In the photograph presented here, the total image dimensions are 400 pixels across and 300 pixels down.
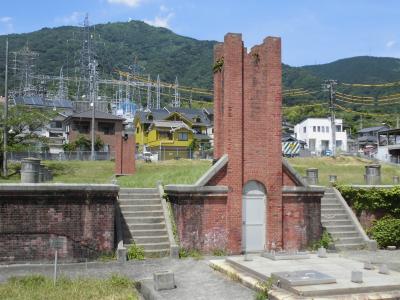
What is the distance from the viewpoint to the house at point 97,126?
200 ft

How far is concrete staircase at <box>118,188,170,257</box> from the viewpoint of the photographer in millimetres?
14594

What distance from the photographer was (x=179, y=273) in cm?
1204

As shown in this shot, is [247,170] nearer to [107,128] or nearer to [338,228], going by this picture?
[338,228]

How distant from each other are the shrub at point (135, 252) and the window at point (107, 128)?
49046 mm

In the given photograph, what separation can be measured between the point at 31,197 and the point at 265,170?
696 cm

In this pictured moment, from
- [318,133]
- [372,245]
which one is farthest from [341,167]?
[318,133]

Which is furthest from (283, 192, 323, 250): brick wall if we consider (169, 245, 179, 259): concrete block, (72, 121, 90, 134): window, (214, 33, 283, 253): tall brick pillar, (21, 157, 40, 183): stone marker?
(72, 121, 90, 134): window

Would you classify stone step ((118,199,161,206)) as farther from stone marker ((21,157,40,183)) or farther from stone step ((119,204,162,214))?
stone marker ((21,157,40,183))

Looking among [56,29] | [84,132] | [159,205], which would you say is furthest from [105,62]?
[159,205]

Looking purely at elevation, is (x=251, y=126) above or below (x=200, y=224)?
above

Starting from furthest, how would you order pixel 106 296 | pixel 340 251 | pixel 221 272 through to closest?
pixel 340 251 < pixel 221 272 < pixel 106 296

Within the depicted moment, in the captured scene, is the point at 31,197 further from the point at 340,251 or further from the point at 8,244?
the point at 340,251

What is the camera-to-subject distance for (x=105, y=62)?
497 feet

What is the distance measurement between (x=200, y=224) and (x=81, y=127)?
164ft
